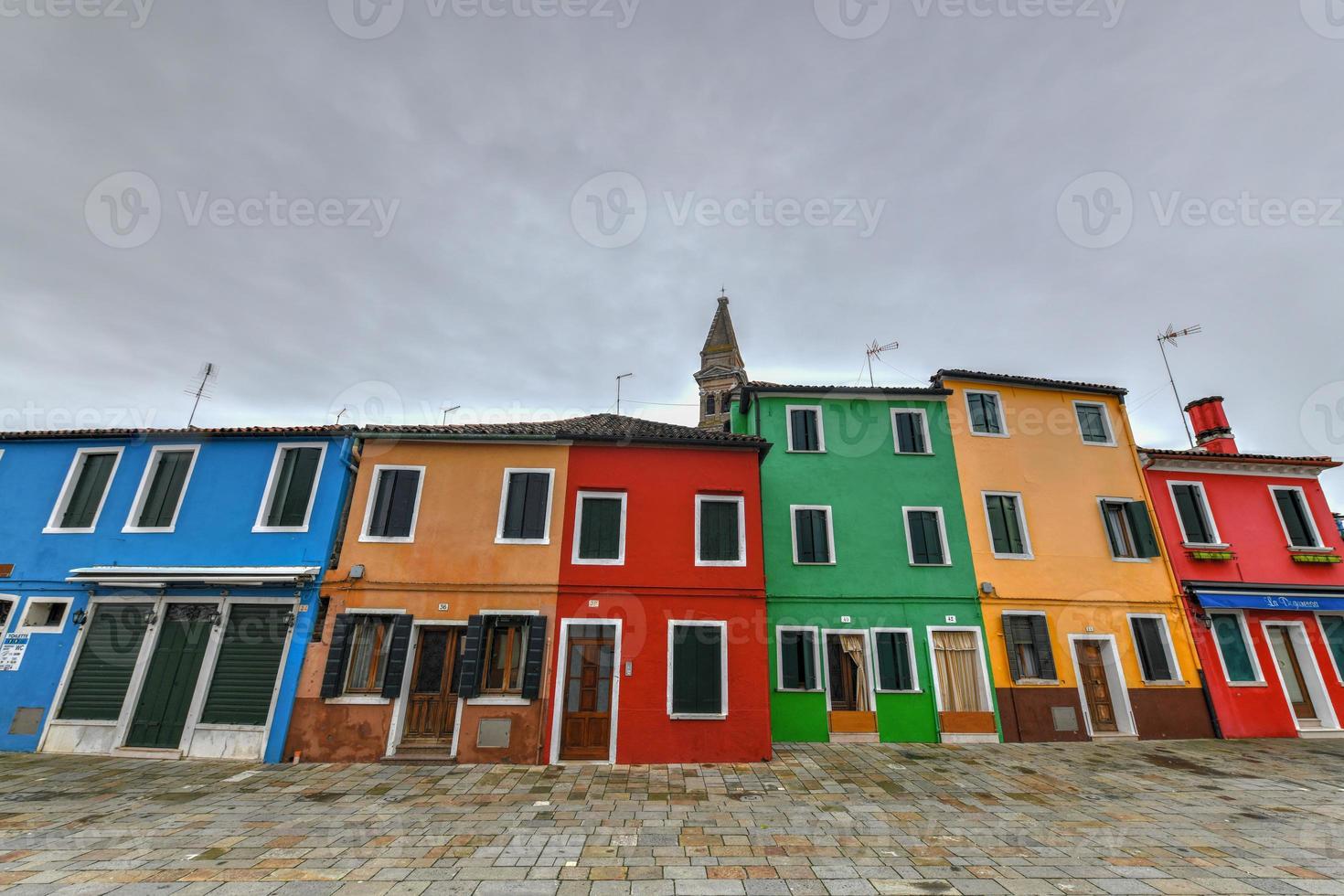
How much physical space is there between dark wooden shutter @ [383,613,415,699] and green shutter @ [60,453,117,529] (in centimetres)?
859

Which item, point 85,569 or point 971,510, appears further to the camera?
point 971,510

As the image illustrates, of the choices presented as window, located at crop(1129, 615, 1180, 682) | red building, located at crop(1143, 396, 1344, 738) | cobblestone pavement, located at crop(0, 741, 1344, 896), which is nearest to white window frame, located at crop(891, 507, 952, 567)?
cobblestone pavement, located at crop(0, 741, 1344, 896)

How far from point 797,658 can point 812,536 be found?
11.2ft

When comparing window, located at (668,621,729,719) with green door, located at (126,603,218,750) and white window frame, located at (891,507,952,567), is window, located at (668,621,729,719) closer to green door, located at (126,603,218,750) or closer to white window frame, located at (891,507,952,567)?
white window frame, located at (891,507,952,567)

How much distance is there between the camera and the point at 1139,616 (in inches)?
601

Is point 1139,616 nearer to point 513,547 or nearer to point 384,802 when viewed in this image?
point 513,547

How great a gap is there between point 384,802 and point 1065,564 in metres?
18.2

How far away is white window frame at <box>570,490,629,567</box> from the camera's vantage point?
1275 cm

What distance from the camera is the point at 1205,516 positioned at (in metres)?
16.6

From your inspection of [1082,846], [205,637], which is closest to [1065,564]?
[1082,846]

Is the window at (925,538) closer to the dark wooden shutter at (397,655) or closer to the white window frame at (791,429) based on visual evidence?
the white window frame at (791,429)

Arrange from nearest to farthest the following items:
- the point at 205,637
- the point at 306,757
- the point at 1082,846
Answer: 1. the point at 1082,846
2. the point at 306,757
3. the point at 205,637

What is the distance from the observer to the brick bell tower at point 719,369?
43.6m

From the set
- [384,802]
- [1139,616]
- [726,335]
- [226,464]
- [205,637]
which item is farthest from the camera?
[726,335]
